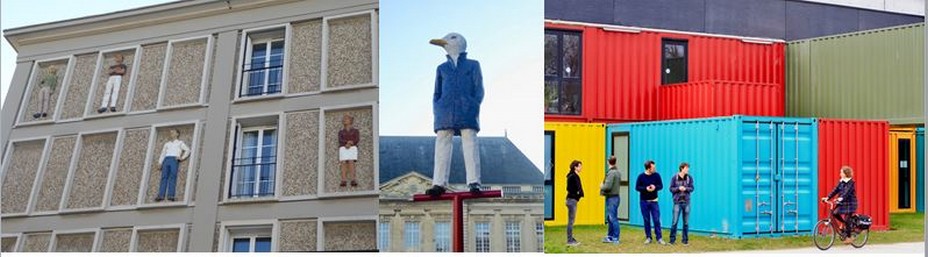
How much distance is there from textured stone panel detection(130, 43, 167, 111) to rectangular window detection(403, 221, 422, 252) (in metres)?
5.13

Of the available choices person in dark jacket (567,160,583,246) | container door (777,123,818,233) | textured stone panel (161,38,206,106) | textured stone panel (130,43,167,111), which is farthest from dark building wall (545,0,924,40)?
textured stone panel (130,43,167,111)

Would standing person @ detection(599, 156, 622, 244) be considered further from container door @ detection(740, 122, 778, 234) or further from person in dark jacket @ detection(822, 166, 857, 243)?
person in dark jacket @ detection(822, 166, 857, 243)

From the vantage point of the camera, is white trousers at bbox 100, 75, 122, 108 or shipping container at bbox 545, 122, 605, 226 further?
white trousers at bbox 100, 75, 122, 108

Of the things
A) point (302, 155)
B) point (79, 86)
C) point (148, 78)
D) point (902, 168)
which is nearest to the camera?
point (302, 155)

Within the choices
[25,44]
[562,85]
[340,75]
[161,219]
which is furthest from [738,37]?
[25,44]

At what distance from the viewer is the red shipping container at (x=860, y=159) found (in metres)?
14.9

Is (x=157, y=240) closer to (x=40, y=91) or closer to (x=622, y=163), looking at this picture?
(x=40, y=91)

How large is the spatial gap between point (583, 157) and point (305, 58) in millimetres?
4502

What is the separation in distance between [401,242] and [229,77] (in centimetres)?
419

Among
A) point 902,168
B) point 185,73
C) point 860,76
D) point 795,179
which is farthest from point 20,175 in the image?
point 902,168

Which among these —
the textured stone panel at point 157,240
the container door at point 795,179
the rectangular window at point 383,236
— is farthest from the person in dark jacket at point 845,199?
the textured stone panel at point 157,240

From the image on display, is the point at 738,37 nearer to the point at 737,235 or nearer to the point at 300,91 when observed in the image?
the point at 737,235

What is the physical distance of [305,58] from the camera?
16391 millimetres

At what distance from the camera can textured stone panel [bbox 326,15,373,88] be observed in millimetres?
16016
